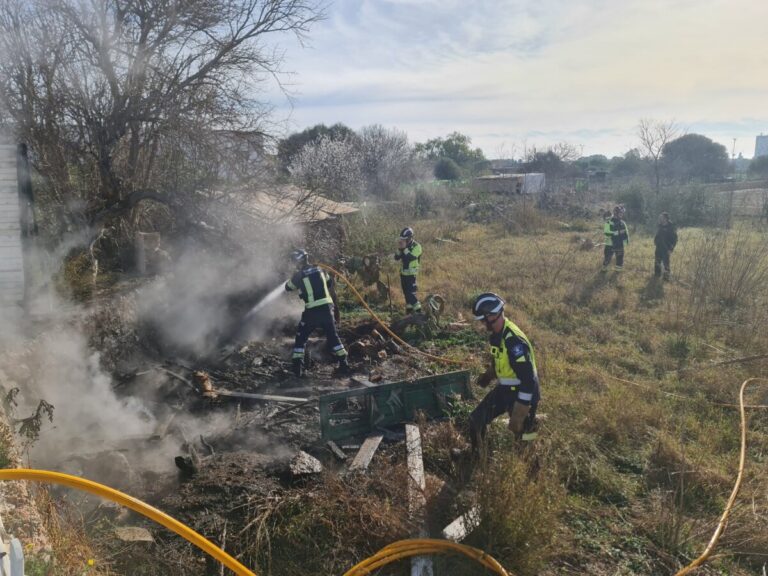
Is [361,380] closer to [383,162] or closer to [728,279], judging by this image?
[728,279]

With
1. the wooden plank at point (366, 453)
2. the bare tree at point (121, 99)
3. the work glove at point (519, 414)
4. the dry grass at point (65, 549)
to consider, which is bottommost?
the wooden plank at point (366, 453)

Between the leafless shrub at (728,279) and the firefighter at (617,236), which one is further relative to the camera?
the firefighter at (617,236)

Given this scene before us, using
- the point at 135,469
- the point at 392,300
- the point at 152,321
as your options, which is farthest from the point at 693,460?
the point at 152,321

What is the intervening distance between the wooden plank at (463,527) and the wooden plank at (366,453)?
1.23 m

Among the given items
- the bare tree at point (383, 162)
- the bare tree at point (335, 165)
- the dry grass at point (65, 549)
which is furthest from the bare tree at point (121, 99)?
the bare tree at point (383, 162)

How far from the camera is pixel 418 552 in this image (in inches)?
141

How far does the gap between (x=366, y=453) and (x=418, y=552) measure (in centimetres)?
172

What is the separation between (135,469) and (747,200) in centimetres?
2522

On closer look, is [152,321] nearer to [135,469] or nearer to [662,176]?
[135,469]

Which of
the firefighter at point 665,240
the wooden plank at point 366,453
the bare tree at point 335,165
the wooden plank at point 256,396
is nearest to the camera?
the wooden plank at point 366,453

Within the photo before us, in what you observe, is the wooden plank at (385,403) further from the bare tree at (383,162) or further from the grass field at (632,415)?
the bare tree at (383,162)

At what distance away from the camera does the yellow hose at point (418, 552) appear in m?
3.42

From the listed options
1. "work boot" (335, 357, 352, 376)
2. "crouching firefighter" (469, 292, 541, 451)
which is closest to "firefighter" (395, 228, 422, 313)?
"work boot" (335, 357, 352, 376)

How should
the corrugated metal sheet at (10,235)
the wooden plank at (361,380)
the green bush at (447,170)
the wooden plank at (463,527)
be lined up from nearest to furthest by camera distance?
the wooden plank at (463,527), the corrugated metal sheet at (10,235), the wooden plank at (361,380), the green bush at (447,170)
